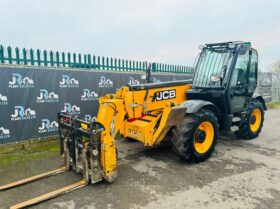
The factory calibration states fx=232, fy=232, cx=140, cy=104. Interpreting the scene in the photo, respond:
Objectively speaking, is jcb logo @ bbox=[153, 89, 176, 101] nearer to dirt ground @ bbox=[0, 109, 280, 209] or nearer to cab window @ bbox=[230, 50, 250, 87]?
dirt ground @ bbox=[0, 109, 280, 209]

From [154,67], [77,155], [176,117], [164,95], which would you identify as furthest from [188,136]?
[154,67]

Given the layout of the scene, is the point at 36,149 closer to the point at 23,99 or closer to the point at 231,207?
the point at 23,99

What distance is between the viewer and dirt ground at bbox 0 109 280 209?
325 cm

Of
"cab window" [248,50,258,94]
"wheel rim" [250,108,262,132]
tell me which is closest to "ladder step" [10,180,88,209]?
"cab window" [248,50,258,94]

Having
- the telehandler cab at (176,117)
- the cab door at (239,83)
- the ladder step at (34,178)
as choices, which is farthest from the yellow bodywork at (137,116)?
the cab door at (239,83)

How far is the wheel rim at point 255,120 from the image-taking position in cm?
652

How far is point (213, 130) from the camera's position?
4848 mm

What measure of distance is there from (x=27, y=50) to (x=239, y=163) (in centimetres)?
559

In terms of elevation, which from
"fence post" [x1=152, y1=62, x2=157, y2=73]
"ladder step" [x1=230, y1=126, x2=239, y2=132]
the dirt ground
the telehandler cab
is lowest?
the dirt ground

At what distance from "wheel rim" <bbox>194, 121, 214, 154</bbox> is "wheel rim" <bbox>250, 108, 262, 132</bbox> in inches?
91.3

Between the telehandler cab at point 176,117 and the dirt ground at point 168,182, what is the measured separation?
24 centimetres

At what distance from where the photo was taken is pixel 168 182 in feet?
12.6

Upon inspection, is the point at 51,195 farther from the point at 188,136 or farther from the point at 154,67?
the point at 154,67

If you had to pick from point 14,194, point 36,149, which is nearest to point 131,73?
point 36,149
